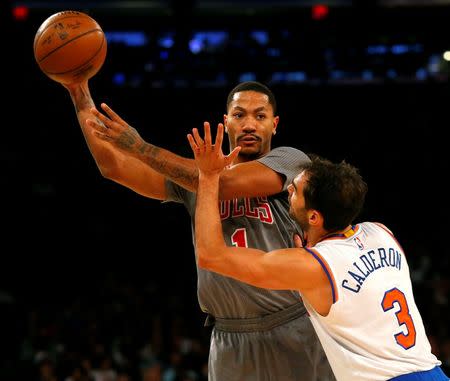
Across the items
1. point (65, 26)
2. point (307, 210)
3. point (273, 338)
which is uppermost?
point (65, 26)

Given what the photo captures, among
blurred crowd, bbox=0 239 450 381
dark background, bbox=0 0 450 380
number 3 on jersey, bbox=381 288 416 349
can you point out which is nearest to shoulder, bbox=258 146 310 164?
number 3 on jersey, bbox=381 288 416 349

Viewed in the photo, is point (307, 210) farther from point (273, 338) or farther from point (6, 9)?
point (6, 9)

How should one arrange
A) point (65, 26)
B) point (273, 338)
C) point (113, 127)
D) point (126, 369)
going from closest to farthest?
point (113, 127) < point (273, 338) < point (65, 26) < point (126, 369)

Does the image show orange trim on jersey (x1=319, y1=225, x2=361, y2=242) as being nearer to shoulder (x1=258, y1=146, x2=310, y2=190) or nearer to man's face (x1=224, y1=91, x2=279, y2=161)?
shoulder (x1=258, y1=146, x2=310, y2=190)

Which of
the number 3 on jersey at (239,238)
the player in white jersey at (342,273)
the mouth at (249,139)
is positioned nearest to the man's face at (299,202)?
the player in white jersey at (342,273)

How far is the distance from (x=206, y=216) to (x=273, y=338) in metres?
1.02

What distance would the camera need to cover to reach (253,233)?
423cm

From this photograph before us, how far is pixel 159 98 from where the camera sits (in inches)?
456

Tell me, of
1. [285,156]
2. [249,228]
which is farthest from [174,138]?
[285,156]

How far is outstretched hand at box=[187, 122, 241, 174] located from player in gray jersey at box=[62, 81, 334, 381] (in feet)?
0.91

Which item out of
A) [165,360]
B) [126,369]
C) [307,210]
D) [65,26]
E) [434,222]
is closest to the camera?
[307,210]

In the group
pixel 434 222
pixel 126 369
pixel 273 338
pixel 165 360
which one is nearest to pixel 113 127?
pixel 273 338

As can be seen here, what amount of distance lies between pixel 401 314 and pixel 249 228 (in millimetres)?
1188

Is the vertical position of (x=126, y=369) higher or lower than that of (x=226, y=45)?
lower
